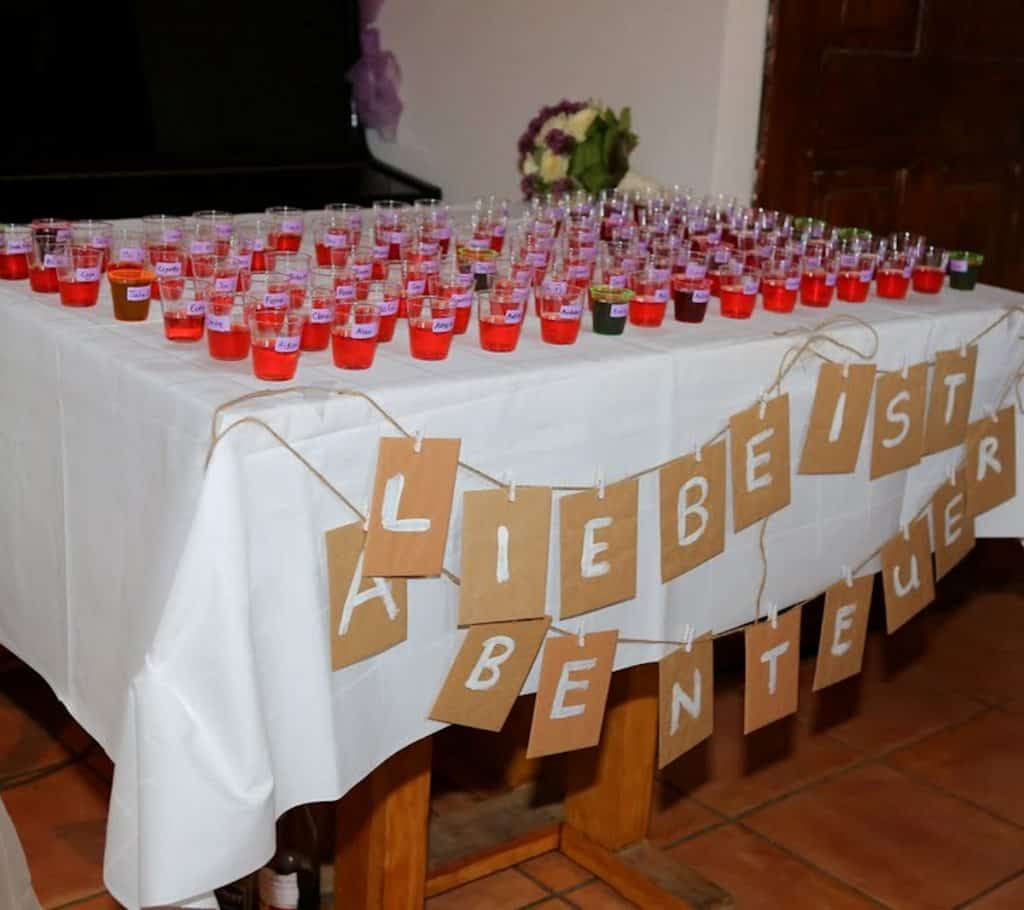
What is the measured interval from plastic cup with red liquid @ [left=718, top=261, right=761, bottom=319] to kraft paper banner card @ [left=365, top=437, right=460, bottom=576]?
653mm

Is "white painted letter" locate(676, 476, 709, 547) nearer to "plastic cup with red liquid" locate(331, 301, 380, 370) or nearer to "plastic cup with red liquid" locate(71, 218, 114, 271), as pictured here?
"plastic cup with red liquid" locate(331, 301, 380, 370)

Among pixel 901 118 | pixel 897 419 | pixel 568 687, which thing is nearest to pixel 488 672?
pixel 568 687

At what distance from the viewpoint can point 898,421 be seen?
2.10m

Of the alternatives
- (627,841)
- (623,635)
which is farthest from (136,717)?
(627,841)

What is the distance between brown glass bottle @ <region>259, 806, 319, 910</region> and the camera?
189cm

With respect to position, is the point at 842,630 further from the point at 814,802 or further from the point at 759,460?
the point at 814,802

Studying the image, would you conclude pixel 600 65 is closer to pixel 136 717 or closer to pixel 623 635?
pixel 623 635

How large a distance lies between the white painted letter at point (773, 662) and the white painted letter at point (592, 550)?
38cm

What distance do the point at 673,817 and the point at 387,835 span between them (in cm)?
81

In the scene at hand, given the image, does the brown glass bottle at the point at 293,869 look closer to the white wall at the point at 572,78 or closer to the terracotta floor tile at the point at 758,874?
the terracotta floor tile at the point at 758,874

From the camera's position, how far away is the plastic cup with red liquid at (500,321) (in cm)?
173

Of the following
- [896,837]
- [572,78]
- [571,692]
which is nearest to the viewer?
[571,692]

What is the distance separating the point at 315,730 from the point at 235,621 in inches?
7.3

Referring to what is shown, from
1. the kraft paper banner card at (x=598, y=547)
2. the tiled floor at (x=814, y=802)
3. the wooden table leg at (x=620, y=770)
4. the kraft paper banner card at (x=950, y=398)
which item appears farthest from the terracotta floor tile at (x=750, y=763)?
the kraft paper banner card at (x=598, y=547)
